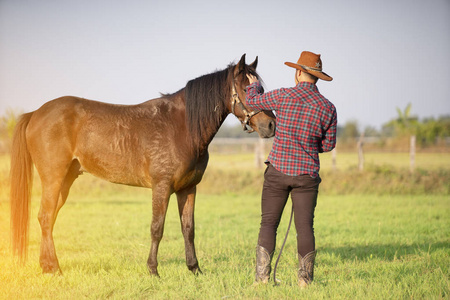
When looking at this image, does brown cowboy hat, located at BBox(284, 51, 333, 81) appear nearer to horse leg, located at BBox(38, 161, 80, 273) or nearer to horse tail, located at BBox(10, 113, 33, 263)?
horse leg, located at BBox(38, 161, 80, 273)

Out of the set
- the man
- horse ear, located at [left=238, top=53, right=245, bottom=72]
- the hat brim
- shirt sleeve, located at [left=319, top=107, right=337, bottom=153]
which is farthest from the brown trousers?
horse ear, located at [left=238, top=53, right=245, bottom=72]

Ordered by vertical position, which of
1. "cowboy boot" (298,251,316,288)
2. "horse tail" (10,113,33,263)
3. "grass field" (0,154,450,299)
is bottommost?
"grass field" (0,154,450,299)

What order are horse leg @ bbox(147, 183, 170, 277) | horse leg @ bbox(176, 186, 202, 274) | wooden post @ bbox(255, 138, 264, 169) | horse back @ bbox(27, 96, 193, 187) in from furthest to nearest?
wooden post @ bbox(255, 138, 264, 169) → horse leg @ bbox(176, 186, 202, 274) → horse back @ bbox(27, 96, 193, 187) → horse leg @ bbox(147, 183, 170, 277)

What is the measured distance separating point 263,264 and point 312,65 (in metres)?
2.22

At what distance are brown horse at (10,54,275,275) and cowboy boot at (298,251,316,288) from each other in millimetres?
1544

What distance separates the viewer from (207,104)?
523 centimetres

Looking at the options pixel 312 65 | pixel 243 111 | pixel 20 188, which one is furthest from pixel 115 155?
pixel 312 65

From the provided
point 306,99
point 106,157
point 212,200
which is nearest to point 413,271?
point 306,99

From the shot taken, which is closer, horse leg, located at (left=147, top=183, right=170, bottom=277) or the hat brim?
the hat brim

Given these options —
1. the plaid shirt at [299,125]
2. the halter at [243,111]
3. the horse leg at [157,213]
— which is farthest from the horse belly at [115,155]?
the plaid shirt at [299,125]

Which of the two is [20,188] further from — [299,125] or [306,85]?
[306,85]

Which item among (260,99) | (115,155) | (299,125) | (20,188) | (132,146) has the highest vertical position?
(260,99)

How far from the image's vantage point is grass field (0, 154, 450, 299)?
14.8 feet

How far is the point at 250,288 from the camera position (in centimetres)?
443
